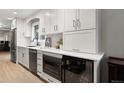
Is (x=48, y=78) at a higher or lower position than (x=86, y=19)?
lower

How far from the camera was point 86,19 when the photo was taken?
250 centimetres

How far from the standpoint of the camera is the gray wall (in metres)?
2.17

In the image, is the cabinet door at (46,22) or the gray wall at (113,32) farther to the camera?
the cabinet door at (46,22)

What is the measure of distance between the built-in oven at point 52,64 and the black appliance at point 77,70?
8.4 inches

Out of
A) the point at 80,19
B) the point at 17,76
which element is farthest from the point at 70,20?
the point at 17,76

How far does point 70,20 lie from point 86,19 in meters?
0.57

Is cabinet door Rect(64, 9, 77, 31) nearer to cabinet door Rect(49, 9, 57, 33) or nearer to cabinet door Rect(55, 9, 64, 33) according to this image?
cabinet door Rect(55, 9, 64, 33)

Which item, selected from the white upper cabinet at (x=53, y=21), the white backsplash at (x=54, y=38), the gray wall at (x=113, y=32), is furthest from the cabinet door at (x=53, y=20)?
the gray wall at (x=113, y=32)

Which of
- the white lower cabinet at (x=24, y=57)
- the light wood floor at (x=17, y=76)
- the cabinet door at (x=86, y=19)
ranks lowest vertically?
the light wood floor at (x=17, y=76)

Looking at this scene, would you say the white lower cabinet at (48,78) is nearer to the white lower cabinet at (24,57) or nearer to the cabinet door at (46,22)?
the cabinet door at (46,22)

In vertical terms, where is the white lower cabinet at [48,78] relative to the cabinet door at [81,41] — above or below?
below

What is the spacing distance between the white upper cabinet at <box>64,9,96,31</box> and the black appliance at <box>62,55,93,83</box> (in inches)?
27.0

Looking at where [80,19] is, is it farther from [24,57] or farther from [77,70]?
[24,57]

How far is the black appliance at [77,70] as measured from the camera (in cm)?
198
